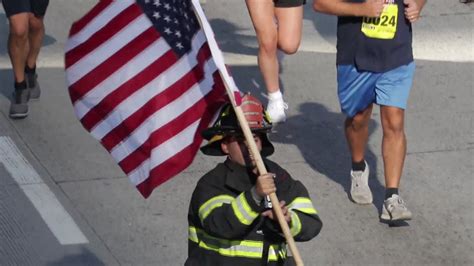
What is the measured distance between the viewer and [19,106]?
914cm

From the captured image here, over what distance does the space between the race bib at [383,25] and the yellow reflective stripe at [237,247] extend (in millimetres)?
2948

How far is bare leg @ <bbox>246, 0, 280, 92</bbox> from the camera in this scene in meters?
8.79

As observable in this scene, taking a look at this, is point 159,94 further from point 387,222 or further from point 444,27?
point 444,27

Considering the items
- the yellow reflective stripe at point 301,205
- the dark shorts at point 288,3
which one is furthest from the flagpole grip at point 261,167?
the dark shorts at point 288,3

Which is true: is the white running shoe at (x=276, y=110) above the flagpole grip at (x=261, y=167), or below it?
below

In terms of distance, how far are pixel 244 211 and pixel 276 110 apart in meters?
4.47

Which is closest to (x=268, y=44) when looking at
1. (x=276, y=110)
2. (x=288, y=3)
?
(x=288, y=3)

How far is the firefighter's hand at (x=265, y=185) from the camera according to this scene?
179 inches

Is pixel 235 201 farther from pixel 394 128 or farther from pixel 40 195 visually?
pixel 40 195

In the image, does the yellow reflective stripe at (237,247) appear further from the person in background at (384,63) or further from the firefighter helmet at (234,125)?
the person in background at (384,63)

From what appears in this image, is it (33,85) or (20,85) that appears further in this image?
(33,85)

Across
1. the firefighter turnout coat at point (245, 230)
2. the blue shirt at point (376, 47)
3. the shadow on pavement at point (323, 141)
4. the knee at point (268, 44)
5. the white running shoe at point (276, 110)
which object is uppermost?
the firefighter turnout coat at point (245, 230)

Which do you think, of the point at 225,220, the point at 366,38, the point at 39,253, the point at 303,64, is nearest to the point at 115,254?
the point at 39,253

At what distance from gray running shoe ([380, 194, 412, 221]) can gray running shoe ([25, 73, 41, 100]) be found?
3126 millimetres
